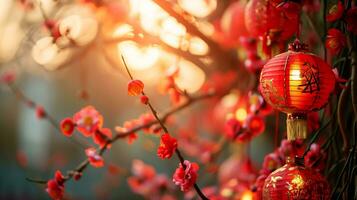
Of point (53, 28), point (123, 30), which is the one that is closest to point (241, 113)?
point (123, 30)

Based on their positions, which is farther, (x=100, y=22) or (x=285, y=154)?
(x=100, y=22)

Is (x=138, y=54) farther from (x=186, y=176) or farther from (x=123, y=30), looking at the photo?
(x=186, y=176)

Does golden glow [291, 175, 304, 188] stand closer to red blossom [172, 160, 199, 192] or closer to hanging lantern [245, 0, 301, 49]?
red blossom [172, 160, 199, 192]

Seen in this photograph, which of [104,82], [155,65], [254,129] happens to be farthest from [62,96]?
[254,129]

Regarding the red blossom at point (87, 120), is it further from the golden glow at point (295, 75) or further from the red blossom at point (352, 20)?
the red blossom at point (352, 20)

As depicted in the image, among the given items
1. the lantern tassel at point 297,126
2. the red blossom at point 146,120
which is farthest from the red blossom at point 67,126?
the lantern tassel at point 297,126

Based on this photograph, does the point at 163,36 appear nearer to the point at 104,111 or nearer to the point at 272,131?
the point at 272,131
